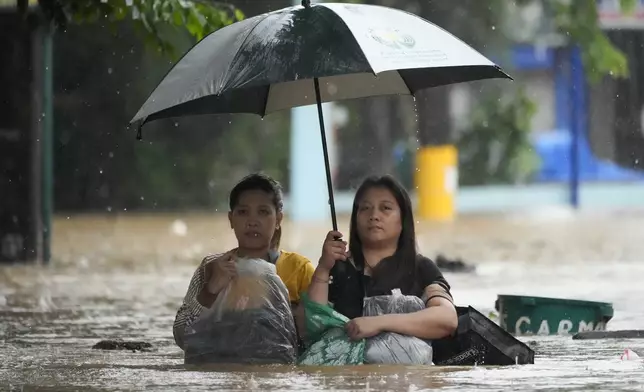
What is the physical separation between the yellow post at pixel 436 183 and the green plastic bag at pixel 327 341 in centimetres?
1995

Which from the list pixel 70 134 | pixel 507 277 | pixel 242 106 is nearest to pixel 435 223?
pixel 70 134

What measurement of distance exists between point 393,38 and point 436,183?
2012 cm

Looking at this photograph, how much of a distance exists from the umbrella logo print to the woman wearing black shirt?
0.64 meters

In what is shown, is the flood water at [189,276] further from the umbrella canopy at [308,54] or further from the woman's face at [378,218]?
the umbrella canopy at [308,54]

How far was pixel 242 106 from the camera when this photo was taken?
329 inches

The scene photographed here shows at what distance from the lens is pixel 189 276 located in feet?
49.5

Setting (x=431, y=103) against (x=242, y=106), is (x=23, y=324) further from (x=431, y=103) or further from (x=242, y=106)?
(x=431, y=103)

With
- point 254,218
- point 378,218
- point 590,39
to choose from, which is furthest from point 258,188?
point 590,39

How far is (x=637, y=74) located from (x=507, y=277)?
20.3m

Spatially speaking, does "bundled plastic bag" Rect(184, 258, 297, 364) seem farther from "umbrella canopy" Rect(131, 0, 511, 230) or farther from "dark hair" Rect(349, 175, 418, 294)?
"umbrella canopy" Rect(131, 0, 511, 230)

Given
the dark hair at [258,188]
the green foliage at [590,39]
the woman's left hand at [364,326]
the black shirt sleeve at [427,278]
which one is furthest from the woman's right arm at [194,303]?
the green foliage at [590,39]

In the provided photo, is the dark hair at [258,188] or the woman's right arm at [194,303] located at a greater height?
the dark hair at [258,188]

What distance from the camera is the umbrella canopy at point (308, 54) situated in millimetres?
7090

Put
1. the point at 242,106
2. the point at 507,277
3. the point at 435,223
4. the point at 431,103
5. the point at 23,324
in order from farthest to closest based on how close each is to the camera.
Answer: the point at 431,103
the point at 435,223
the point at 507,277
the point at 23,324
the point at 242,106
